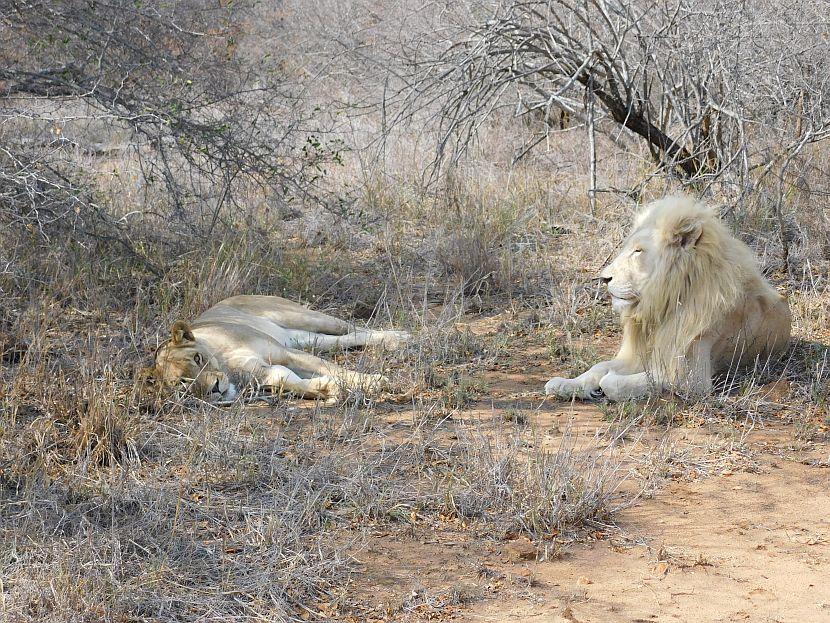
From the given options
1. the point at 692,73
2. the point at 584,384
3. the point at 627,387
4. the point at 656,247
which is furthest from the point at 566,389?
the point at 692,73

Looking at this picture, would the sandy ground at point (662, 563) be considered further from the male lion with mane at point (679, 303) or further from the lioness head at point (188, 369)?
the lioness head at point (188, 369)

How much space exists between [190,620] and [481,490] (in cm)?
136

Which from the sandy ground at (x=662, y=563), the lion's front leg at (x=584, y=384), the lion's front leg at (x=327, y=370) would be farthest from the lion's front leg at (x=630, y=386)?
the lion's front leg at (x=327, y=370)

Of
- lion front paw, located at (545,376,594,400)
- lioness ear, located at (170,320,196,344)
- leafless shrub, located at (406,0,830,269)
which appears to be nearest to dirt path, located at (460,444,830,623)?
lion front paw, located at (545,376,594,400)

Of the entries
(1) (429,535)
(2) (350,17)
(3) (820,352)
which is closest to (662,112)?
(3) (820,352)

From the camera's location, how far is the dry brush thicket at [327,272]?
378cm

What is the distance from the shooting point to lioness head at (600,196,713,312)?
17.2 ft

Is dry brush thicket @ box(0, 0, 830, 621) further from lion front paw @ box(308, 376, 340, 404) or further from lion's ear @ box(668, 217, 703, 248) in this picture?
lion's ear @ box(668, 217, 703, 248)

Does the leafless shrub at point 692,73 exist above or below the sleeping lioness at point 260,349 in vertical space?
above

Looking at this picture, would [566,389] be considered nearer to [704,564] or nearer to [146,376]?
[704,564]

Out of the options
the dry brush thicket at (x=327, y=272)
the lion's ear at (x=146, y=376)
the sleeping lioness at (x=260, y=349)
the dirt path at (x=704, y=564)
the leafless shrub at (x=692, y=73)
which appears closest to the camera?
the dirt path at (x=704, y=564)

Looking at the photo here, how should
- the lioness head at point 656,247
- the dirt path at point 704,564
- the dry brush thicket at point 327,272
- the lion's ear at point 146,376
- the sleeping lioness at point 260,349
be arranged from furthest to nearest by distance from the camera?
the sleeping lioness at point 260,349 → the lioness head at point 656,247 → the lion's ear at point 146,376 → the dry brush thicket at point 327,272 → the dirt path at point 704,564

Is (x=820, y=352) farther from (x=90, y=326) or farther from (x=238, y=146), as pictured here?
(x=90, y=326)

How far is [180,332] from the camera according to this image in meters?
5.43
